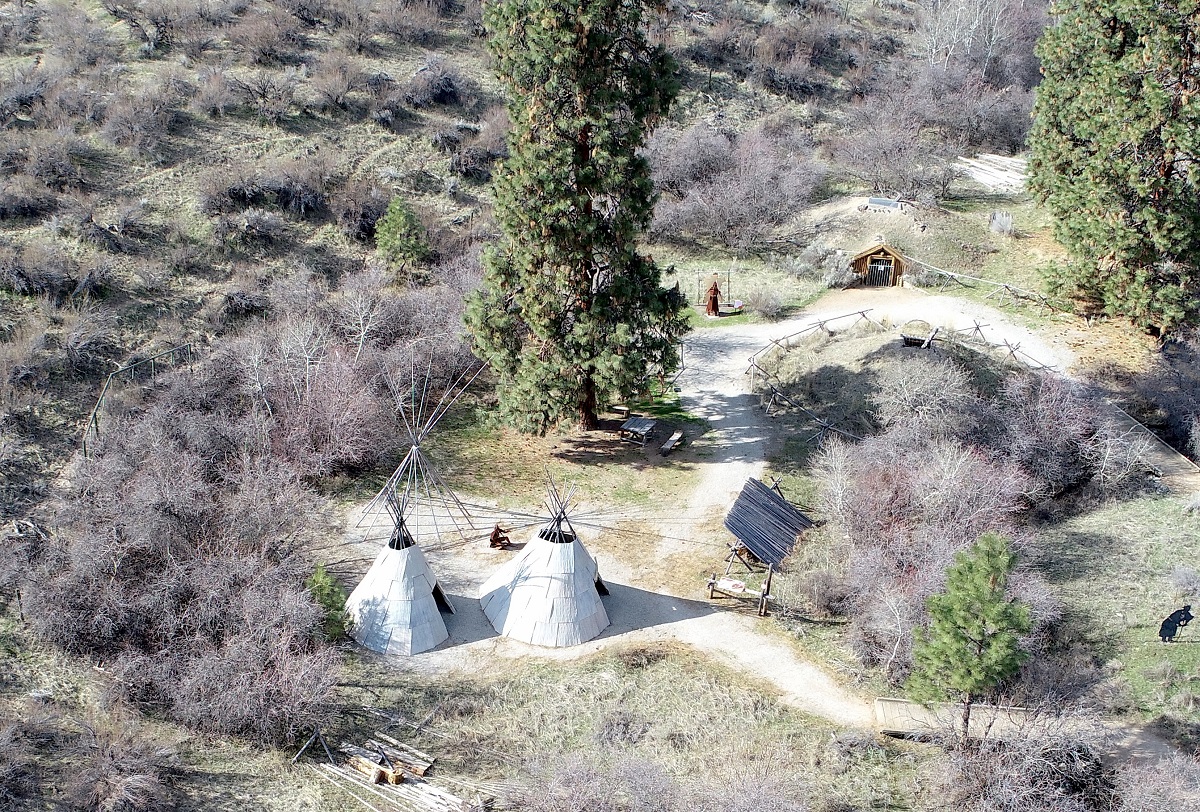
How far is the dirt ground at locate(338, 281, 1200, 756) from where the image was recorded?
20.6 meters

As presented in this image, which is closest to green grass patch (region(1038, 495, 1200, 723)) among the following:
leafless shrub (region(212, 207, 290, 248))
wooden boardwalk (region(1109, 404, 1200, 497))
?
wooden boardwalk (region(1109, 404, 1200, 497))

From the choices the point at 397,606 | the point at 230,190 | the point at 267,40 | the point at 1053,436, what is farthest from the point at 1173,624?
the point at 267,40

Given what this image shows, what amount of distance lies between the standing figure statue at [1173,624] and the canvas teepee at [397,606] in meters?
15.3

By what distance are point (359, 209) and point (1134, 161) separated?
26986 millimetres

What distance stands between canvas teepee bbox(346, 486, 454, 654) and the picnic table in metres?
9.06

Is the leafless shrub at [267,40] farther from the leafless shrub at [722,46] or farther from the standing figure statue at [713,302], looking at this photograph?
the standing figure statue at [713,302]

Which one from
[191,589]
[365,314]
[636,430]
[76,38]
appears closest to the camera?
[191,589]

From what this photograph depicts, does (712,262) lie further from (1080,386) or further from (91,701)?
(91,701)

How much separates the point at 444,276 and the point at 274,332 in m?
6.96

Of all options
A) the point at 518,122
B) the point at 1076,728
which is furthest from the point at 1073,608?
the point at 518,122

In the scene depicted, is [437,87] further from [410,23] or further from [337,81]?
[410,23]

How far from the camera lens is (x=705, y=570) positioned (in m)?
23.9

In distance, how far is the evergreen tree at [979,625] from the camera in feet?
55.5

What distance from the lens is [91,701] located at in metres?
18.8
